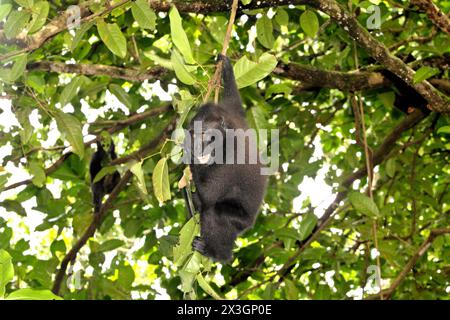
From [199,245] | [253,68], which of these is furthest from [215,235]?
[253,68]

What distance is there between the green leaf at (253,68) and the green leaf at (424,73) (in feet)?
4.81

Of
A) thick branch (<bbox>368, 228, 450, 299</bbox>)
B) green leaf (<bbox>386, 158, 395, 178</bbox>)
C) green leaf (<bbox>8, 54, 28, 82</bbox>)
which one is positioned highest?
green leaf (<bbox>8, 54, 28, 82</bbox>)

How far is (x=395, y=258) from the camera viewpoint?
450 cm

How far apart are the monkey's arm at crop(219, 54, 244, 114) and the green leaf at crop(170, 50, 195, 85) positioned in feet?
1.68

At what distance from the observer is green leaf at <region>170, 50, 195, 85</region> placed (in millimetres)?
2223

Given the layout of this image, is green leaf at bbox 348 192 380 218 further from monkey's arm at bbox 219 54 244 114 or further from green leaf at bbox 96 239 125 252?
green leaf at bbox 96 239 125 252

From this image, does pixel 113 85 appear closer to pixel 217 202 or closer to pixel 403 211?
pixel 217 202

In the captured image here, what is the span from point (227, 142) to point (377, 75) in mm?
2094

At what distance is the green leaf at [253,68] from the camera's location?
239 cm

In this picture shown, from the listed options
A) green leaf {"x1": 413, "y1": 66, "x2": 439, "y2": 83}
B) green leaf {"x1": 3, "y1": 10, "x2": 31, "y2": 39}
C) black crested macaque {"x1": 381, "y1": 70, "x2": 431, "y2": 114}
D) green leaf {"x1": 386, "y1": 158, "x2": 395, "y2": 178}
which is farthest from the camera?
green leaf {"x1": 386, "y1": 158, "x2": 395, "y2": 178}

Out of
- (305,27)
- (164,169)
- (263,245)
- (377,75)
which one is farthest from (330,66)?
(164,169)

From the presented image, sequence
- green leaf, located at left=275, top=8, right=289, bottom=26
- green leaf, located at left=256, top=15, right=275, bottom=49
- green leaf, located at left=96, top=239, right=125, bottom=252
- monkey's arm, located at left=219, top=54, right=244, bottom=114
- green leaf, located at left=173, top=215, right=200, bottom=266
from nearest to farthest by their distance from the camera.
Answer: green leaf, located at left=173, top=215, right=200, bottom=266, monkey's arm, located at left=219, top=54, right=244, bottom=114, green leaf, located at left=256, top=15, right=275, bottom=49, green leaf, located at left=275, top=8, right=289, bottom=26, green leaf, located at left=96, top=239, right=125, bottom=252

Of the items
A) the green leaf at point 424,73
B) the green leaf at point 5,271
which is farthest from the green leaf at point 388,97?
the green leaf at point 5,271

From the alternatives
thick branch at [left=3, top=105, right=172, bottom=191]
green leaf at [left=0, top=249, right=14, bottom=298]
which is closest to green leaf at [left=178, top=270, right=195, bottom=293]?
green leaf at [left=0, top=249, right=14, bottom=298]
